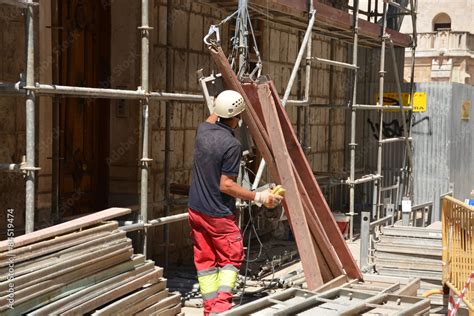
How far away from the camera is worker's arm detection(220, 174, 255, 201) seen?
5.75 metres

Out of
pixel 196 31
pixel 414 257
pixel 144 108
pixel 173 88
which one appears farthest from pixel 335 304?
pixel 196 31

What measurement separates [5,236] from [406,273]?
4.26 m

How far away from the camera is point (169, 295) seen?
6.84 m

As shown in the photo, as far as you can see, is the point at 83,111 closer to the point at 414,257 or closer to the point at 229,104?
the point at 229,104

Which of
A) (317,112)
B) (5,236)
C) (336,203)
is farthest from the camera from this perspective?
(336,203)

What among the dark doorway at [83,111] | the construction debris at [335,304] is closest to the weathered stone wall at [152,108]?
the dark doorway at [83,111]

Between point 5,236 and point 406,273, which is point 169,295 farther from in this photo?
point 406,273

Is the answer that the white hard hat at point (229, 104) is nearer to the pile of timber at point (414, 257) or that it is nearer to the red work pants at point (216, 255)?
the red work pants at point (216, 255)

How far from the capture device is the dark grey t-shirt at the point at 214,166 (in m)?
5.81

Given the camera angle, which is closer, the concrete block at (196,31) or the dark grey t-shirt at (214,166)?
the dark grey t-shirt at (214,166)

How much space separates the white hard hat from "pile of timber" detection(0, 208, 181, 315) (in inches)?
47.8

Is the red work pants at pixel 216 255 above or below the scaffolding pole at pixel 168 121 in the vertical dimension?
below

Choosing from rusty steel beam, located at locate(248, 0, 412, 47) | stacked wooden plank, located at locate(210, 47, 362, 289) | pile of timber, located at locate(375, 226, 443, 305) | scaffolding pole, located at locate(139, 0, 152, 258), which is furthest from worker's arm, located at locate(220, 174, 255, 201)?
rusty steel beam, located at locate(248, 0, 412, 47)

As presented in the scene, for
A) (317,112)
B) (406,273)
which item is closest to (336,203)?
(317,112)
